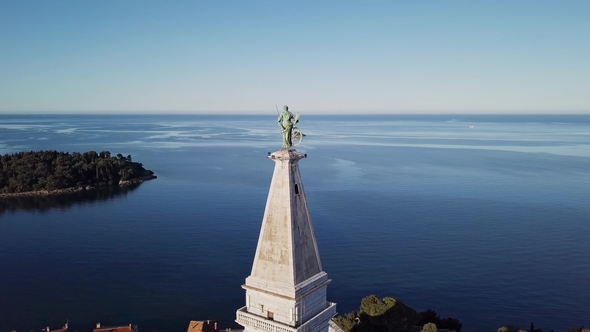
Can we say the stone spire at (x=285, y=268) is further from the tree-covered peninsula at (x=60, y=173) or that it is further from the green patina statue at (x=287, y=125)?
the tree-covered peninsula at (x=60, y=173)

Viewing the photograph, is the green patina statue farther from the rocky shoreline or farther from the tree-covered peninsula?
the tree-covered peninsula

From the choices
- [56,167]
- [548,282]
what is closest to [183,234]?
[548,282]

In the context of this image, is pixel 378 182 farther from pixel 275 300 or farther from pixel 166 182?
pixel 275 300

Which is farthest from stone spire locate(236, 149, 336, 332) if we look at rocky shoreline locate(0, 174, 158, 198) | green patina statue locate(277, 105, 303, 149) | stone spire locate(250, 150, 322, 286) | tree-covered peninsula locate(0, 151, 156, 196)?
tree-covered peninsula locate(0, 151, 156, 196)

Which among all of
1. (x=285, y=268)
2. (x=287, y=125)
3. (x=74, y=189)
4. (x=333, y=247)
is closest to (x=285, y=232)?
(x=285, y=268)

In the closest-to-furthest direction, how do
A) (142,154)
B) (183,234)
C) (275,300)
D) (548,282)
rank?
(275,300), (548,282), (183,234), (142,154)

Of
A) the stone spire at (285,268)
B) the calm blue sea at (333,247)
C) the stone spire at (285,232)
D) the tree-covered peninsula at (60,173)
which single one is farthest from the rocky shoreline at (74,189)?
the stone spire at (285,232)
